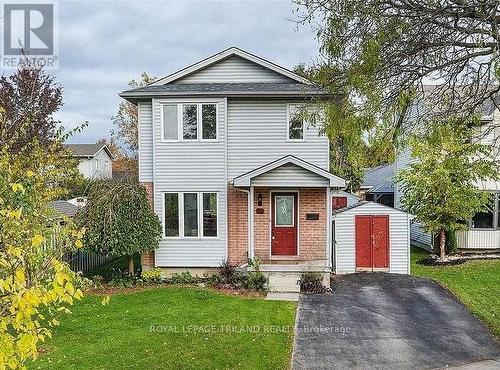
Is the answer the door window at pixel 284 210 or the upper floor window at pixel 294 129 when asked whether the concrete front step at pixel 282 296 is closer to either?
the door window at pixel 284 210

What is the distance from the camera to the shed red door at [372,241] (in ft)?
55.5

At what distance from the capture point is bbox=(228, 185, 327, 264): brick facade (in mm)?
15734

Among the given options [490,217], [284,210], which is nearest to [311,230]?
[284,210]

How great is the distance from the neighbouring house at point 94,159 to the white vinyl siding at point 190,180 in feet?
99.6

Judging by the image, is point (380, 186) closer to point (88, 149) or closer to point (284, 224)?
point (284, 224)

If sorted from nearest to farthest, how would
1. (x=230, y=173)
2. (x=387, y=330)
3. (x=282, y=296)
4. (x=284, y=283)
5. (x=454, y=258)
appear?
(x=387, y=330) < (x=282, y=296) < (x=284, y=283) < (x=230, y=173) < (x=454, y=258)

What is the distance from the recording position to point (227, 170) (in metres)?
15.6

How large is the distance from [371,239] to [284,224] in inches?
141

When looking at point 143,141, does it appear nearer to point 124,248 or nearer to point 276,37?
point 124,248

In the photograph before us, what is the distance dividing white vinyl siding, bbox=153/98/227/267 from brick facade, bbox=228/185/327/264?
1.46ft

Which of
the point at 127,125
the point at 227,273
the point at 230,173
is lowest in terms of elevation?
the point at 227,273

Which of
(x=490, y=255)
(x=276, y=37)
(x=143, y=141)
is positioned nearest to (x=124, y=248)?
(x=143, y=141)

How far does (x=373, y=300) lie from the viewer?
1359 centimetres

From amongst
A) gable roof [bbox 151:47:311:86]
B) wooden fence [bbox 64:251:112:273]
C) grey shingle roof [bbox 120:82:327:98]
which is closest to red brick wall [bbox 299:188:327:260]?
grey shingle roof [bbox 120:82:327:98]
